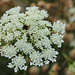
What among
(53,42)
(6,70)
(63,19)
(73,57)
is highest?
(63,19)

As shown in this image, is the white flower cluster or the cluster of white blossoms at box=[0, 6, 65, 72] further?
the white flower cluster

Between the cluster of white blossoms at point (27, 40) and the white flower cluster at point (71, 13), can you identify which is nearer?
the cluster of white blossoms at point (27, 40)

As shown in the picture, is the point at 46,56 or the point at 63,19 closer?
the point at 46,56

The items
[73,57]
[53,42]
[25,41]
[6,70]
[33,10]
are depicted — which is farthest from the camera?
[73,57]

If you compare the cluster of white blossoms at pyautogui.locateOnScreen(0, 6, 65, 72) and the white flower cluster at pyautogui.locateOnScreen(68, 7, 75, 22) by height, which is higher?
the white flower cluster at pyautogui.locateOnScreen(68, 7, 75, 22)

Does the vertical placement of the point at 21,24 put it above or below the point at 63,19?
below

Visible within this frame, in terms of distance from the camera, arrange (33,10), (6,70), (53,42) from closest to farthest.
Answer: (53,42)
(33,10)
(6,70)

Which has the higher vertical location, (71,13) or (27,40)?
(71,13)

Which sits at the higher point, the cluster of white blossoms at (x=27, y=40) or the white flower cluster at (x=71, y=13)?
the white flower cluster at (x=71, y=13)

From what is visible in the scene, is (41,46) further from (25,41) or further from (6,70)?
(6,70)

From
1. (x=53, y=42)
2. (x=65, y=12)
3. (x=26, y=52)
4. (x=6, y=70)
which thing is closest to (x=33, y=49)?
(x=26, y=52)

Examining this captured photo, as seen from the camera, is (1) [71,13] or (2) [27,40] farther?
(1) [71,13]
